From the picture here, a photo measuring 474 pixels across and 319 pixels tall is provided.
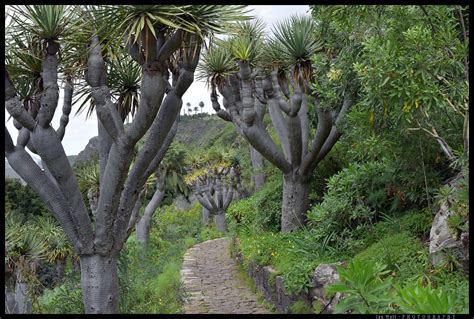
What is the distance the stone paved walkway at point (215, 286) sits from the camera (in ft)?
26.2

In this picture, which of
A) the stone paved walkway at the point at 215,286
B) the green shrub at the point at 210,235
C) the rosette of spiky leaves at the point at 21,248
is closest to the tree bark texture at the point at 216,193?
the green shrub at the point at 210,235

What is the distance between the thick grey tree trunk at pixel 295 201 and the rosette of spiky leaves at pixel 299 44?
7.47 feet

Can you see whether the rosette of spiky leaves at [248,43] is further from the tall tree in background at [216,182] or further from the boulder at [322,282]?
the tall tree in background at [216,182]

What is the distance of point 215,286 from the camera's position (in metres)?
9.61

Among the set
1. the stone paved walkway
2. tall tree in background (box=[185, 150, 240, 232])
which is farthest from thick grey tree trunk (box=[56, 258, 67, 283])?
tall tree in background (box=[185, 150, 240, 232])

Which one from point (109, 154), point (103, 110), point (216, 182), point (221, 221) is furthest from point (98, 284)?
point (216, 182)

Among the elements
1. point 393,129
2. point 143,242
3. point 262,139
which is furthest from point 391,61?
point 143,242

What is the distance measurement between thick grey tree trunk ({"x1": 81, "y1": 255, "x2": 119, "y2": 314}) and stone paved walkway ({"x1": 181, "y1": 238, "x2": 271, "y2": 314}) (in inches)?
85.3

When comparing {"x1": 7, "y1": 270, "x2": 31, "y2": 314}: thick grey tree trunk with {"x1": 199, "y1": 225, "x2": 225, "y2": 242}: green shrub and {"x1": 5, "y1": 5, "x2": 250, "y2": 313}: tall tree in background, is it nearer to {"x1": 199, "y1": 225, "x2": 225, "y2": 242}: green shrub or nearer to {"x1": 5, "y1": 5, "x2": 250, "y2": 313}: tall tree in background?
{"x1": 5, "y1": 5, "x2": 250, "y2": 313}: tall tree in background

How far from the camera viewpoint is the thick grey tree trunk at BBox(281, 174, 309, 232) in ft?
32.7

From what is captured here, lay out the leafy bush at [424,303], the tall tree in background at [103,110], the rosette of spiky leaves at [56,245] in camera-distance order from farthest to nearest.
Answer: the rosette of spiky leaves at [56,245], the tall tree in background at [103,110], the leafy bush at [424,303]

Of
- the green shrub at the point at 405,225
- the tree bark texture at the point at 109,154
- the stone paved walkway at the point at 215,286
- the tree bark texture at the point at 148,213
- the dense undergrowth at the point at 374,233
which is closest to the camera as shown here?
the dense undergrowth at the point at 374,233

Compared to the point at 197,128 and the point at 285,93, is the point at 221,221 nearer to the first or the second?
the point at 285,93

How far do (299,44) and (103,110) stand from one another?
465 cm
